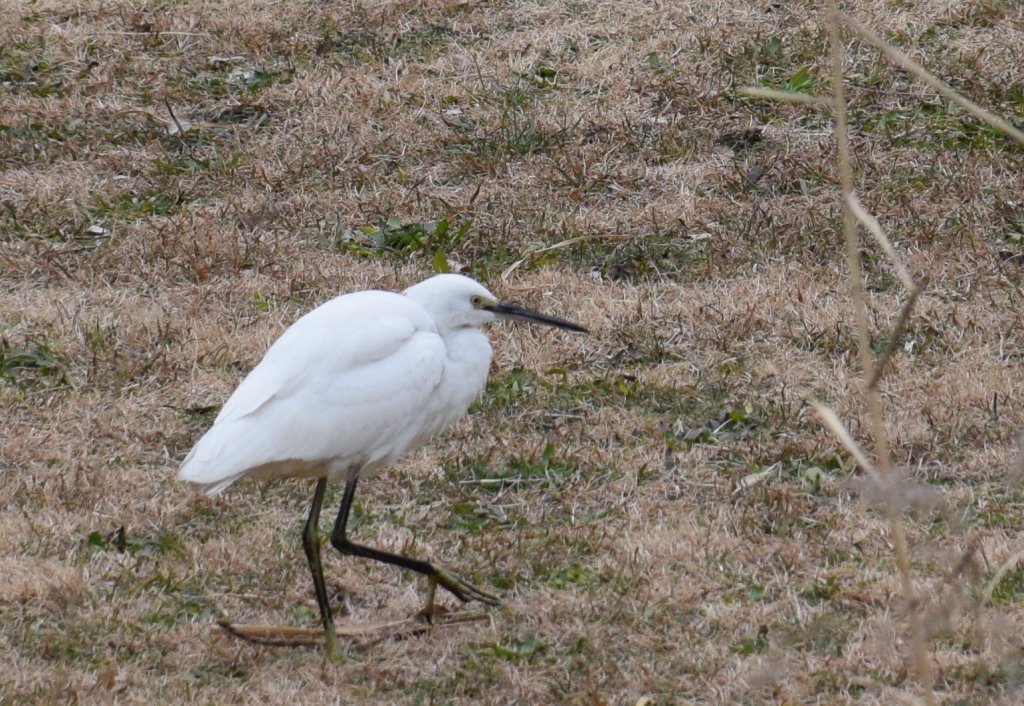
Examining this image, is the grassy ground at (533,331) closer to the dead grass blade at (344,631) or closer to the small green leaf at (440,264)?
the dead grass blade at (344,631)

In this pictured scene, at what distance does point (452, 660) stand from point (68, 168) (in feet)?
12.9

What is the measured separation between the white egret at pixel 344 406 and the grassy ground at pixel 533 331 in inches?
15.0

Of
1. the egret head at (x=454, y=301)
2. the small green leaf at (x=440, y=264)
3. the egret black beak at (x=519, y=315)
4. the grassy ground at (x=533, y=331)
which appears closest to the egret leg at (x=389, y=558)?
the grassy ground at (x=533, y=331)

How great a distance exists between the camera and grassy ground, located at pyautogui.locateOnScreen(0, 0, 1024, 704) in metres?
3.30

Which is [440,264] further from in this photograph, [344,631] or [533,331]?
[344,631]

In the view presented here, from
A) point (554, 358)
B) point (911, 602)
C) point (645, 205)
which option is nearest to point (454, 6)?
point (645, 205)

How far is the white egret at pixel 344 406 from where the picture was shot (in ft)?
10.5

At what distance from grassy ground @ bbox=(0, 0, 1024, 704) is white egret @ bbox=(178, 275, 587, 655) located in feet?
1.25

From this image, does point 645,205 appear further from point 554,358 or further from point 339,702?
point 339,702

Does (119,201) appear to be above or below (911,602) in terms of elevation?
below

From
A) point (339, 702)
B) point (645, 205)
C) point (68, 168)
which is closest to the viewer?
point (339, 702)

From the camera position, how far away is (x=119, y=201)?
6.08 meters

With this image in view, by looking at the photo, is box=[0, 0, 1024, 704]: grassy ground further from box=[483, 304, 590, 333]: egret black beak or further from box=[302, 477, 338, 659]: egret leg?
box=[483, 304, 590, 333]: egret black beak

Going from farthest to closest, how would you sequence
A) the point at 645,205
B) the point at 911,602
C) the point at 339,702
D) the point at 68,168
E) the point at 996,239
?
the point at 68,168 < the point at 645,205 < the point at 996,239 < the point at 339,702 < the point at 911,602
